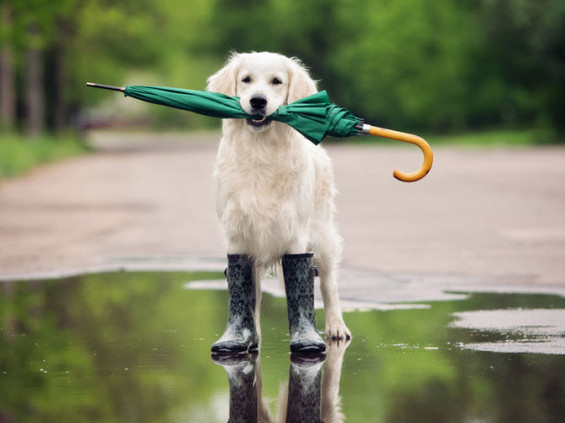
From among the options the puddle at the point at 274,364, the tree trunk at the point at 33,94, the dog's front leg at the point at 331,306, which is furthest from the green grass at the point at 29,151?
the dog's front leg at the point at 331,306

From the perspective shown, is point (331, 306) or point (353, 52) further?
point (353, 52)

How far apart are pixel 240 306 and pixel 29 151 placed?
3147 cm

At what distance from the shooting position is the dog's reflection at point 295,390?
530 cm

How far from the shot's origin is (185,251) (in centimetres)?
1314

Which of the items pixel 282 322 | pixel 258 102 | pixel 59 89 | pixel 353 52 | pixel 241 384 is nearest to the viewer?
pixel 241 384

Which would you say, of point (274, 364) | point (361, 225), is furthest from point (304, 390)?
point (361, 225)

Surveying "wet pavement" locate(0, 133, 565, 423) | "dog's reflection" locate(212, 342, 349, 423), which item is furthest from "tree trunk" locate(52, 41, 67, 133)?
"dog's reflection" locate(212, 342, 349, 423)

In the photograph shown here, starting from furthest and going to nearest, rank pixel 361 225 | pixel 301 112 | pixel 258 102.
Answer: pixel 361 225, pixel 301 112, pixel 258 102

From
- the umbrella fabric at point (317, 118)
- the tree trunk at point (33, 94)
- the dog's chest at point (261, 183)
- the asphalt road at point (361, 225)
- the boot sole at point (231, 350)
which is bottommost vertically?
the boot sole at point (231, 350)

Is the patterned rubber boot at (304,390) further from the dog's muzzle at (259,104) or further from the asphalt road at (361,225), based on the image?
the asphalt road at (361,225)

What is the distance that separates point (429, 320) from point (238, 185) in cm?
200

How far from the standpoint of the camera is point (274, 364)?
6.55 meters

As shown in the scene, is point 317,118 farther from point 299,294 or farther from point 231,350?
point 231,350

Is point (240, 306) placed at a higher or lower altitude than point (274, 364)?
higher
